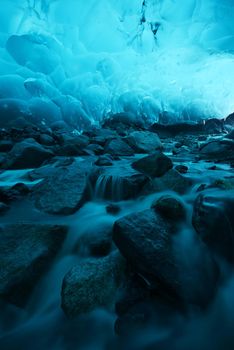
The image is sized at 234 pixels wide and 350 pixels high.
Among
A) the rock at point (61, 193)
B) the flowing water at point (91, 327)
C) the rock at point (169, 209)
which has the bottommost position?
the flowing water at point (91, 327)

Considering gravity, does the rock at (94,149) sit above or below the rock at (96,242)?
above

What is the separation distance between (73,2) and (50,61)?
395cm

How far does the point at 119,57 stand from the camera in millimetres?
19562

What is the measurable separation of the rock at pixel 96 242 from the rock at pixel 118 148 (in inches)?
172

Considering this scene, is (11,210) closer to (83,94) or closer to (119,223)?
(119,223)

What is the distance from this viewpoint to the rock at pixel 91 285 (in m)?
1.76

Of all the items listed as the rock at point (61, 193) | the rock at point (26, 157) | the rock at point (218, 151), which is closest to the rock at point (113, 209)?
the rock at point (61, 193)

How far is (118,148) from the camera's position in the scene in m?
6.96

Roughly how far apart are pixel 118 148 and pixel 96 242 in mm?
→ 4823

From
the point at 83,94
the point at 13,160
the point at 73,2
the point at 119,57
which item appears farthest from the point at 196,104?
the point at 13,160

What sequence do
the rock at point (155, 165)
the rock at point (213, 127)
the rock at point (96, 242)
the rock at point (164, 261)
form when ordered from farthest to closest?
the rock at point (213, 127) < the rock at point (155, 165) < the rock at point (96, 242) < the rock at point (164, 261)

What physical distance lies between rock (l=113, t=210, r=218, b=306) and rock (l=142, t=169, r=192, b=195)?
1.29m

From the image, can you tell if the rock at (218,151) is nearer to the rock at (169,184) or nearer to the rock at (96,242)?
the rock at (169,184)

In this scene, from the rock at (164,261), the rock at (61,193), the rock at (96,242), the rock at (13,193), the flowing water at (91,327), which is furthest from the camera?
the rock at (13,193)
